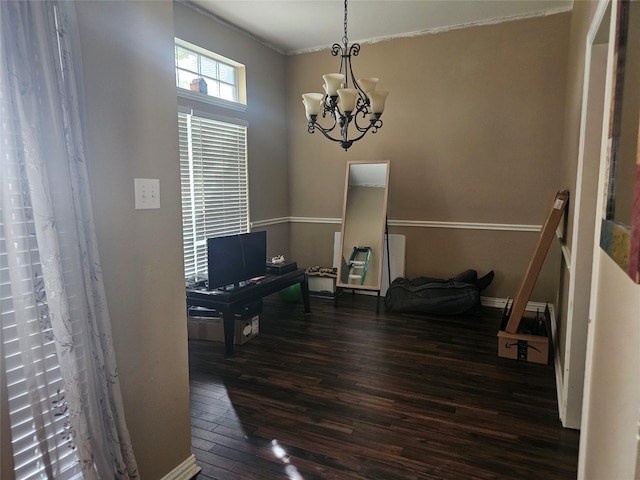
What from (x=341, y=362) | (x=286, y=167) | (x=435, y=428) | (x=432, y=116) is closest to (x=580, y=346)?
(x=435, y=428)

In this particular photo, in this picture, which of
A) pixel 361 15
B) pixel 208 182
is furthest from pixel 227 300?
pixel 361 15

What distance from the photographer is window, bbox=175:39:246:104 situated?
147 inches

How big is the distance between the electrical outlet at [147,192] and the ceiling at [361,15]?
107 inches

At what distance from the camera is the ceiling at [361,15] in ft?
12.3

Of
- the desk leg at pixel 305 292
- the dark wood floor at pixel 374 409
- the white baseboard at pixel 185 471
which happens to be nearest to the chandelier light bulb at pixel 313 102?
the desk leg at pixel 305 292

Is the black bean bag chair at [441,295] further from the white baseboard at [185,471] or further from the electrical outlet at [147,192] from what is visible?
the electrical outlet at [147,192]

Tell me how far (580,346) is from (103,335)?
231 cm

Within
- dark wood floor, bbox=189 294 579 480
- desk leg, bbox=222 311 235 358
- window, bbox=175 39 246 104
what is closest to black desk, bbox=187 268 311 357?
desk leg, bbox=222 311 235 358

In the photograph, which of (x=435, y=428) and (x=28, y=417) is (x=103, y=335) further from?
(x=435, y=428)

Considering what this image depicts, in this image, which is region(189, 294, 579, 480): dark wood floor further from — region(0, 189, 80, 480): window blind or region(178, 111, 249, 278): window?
region(178, 111, 249, 278): window

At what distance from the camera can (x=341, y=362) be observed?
3172 millimetres

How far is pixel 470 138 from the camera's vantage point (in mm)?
4414

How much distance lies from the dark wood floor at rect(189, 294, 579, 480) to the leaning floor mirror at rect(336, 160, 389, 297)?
94cm

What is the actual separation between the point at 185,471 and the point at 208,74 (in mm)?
3498
